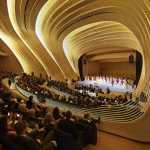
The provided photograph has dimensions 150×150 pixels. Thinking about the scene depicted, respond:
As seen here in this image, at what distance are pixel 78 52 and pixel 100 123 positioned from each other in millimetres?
19816

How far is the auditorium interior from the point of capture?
3527mm

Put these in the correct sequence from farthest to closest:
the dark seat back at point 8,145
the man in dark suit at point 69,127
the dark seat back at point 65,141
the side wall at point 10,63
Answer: the side wall at point 10,63
the man in dark suit at point 69,127
the dark seat back at point 65,141
the dark seat back at point 8,145

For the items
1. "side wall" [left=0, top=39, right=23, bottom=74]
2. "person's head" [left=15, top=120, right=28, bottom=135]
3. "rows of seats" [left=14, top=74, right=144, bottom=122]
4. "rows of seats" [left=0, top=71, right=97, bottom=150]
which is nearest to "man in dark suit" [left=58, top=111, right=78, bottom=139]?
"rows of seats" [left=0, top=71, right=97, bottom=150]

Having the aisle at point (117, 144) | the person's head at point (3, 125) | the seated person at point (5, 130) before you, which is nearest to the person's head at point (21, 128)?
the seated person at point (5, 130)

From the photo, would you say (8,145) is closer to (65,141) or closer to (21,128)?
(21,128)

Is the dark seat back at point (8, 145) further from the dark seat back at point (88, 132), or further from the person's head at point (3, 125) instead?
the dark seat back at point (88, 132)

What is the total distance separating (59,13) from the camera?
9.97 meters

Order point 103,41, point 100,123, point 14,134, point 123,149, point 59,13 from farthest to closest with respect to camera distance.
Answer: point 103,41 < point 59,13 < point 100,123 < point 123,149 < point 14,134

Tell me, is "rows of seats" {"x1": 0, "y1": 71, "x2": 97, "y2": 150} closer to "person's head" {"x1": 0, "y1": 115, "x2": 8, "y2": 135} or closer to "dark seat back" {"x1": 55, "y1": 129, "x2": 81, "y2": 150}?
"dark seat back" {"x1": 55, "y1": 129, "x2": 81, "y2": 150}

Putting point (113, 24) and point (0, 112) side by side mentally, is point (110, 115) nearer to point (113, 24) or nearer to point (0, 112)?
point (0, 112)

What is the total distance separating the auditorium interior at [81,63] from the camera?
3527 mm

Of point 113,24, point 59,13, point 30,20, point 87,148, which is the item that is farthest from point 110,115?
point 30,20

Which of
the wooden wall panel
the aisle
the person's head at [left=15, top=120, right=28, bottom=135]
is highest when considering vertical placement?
the wooden wall panel

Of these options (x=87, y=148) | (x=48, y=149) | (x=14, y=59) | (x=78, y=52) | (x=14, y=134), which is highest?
(x=78, y=52)
